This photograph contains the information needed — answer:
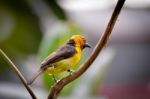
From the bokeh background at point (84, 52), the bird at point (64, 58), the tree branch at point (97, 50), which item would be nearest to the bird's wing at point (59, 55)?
the bird at point (64, 58)

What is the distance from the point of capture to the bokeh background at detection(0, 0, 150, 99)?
252 cm

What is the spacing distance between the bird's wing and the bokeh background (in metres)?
0.53

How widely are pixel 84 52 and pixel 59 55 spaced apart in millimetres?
1473

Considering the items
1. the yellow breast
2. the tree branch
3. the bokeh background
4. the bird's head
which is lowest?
the bokeh background

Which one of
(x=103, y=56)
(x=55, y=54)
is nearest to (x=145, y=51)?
(x=103, y=56)

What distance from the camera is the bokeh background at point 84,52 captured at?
2523mm

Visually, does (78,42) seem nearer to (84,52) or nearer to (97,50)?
(97,50)

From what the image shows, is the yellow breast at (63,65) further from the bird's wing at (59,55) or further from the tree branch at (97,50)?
the tree branch at (97,50)

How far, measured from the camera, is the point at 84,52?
8.08 ft

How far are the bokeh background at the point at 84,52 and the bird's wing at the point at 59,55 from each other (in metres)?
0.53

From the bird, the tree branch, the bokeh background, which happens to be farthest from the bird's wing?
the bokeh background

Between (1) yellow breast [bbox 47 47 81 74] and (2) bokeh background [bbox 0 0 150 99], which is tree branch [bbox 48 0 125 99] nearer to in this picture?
(1) yellow breast [bbox 47 47 81 74]

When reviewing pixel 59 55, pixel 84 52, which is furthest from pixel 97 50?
pixel 84 52

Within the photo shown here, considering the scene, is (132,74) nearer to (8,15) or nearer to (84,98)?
(8,15)
